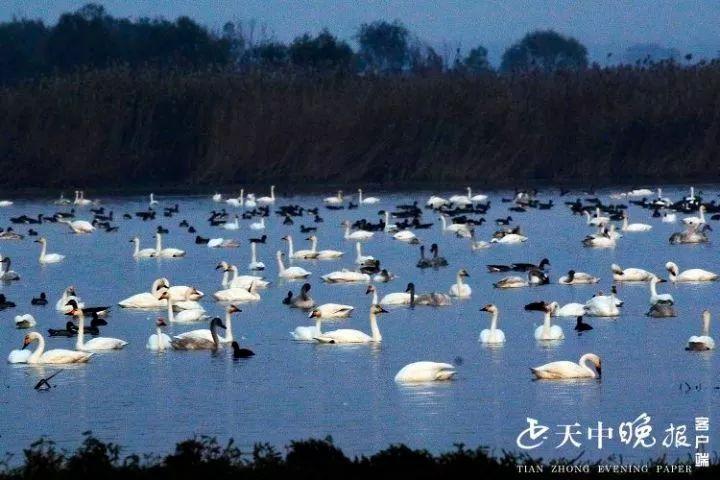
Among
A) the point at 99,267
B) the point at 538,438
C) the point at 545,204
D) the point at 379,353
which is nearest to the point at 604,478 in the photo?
the point at 538,438

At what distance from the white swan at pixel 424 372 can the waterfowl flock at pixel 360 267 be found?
1 cm

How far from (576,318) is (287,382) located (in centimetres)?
469

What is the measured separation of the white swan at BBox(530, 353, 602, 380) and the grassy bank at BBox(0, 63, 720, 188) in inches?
1018

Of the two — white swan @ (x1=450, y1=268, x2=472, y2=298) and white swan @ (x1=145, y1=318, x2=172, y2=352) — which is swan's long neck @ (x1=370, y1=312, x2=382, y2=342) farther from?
white swan @ (x1=450, y1=268, x2=472, y2=298)

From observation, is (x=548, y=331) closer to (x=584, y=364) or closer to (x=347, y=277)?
(x=584, y=364)

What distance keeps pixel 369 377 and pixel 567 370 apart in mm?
1643

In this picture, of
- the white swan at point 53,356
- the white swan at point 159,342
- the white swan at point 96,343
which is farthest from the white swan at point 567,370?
the white swan at point 96,343

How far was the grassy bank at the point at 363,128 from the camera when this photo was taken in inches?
1576

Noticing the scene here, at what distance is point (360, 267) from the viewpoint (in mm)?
23531

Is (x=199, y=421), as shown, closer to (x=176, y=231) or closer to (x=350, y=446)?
(x=350, y=446)

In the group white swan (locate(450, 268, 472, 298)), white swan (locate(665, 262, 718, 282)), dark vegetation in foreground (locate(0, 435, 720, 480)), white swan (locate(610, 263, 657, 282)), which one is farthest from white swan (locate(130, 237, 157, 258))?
dark vegetation in foreground (locate(0, 435, 720, 480))

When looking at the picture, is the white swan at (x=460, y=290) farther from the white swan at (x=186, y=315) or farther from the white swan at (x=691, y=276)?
the white swan at (x=186, y=315)

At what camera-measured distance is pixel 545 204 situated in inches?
1377

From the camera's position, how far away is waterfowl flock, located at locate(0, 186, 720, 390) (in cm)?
1688
